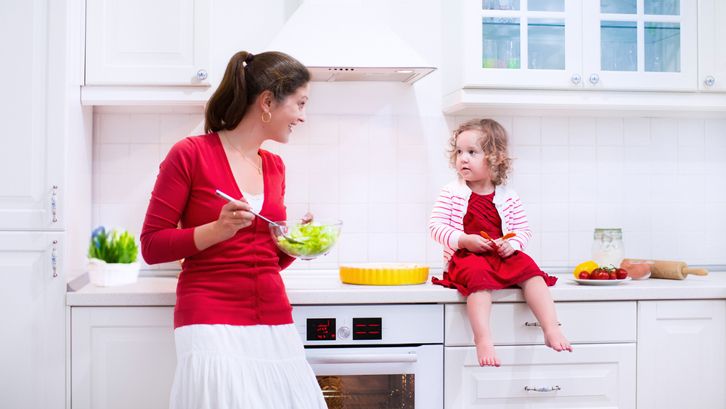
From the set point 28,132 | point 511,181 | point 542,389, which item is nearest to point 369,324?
point 542,389

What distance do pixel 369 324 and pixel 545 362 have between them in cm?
59

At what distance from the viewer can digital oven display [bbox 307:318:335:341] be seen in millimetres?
2312

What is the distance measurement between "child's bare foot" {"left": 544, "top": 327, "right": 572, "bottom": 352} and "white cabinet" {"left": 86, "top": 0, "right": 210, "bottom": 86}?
141cm

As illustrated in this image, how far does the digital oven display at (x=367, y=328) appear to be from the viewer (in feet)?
7.63

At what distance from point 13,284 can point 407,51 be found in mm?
1470

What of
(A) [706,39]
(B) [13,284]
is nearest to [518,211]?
(A) [706,39]

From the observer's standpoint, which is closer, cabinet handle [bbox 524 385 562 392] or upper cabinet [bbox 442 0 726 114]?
cabinet handle [bbox 524 385 562 392]

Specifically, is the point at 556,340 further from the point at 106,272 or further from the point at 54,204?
the point at 54,204

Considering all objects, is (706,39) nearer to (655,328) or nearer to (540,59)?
(540,59)

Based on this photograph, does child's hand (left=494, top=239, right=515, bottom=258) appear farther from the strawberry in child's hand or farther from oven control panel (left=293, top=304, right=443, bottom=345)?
oven control panel (left=293, top=304, right=443, bottom=345)

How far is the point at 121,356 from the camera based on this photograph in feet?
7.61

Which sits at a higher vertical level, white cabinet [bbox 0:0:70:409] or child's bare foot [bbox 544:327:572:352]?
white cabinet [bbox 0:0:70:409]

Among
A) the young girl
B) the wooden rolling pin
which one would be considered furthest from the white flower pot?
the wooden rolling pin

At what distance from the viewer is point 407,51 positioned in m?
2.48
